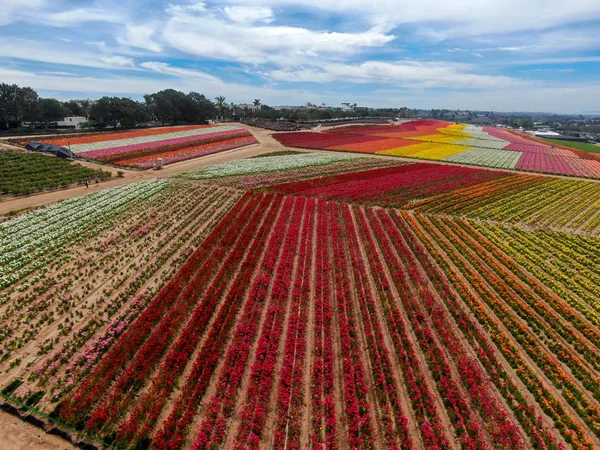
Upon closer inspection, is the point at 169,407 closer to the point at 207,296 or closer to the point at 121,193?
the point at 207,296

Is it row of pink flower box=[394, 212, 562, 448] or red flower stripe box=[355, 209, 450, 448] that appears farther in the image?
row of pink flower box=[394, 212, 562, 448]

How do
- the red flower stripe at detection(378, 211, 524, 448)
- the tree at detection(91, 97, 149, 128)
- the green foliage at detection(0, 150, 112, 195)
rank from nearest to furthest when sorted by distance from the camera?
the red flower stripe at detection(378, 211, 524, 448), the green foliage at detection(0, 150, 112, 195), the tree at detection(91, 97, 149, 128)

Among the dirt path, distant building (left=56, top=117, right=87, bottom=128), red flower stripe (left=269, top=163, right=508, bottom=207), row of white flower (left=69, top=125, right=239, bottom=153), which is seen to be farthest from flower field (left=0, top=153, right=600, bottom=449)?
distant building (left=56, top=117, right=87, bottom=128)

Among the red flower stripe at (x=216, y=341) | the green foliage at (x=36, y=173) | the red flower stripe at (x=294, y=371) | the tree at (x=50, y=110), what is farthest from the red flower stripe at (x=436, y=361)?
the tree at (x=50, y=110)

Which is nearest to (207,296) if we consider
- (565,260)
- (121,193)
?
(121,193)

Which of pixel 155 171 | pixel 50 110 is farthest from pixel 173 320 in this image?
pixel 50 110

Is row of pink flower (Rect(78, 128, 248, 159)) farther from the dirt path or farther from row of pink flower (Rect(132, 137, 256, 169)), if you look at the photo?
the dirt path
